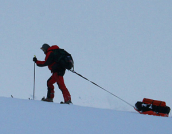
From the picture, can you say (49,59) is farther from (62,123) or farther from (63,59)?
(62,123)

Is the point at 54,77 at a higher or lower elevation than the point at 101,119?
higher

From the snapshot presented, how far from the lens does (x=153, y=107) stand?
7641mm

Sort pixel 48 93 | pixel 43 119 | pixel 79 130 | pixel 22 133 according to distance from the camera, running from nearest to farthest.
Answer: pixel 22 133
pixel 79 130
pixel 43 119
pixel 48 93

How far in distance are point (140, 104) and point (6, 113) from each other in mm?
4608

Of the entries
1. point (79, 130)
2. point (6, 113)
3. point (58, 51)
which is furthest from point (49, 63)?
point (79, 130)

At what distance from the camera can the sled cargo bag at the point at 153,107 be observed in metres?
7.57

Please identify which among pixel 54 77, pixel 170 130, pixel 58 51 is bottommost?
pixel 170 130

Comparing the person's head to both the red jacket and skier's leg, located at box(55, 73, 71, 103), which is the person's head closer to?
the red jacket

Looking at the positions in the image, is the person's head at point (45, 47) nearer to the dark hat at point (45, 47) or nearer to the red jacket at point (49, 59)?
the dark hat at point (45, 47)

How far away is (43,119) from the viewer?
388 centimetres

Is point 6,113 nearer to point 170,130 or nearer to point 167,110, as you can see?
point 170,130

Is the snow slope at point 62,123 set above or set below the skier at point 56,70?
A: below

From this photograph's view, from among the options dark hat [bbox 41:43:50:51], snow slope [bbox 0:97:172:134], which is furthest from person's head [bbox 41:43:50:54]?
snow slope [bbox 0:97:172:134]

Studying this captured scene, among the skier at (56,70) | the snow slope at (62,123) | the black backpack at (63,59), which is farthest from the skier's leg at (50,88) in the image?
the snow slope at (62,123)
